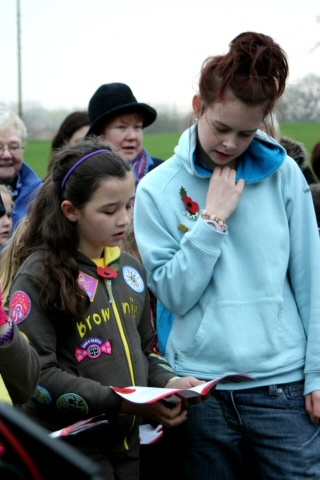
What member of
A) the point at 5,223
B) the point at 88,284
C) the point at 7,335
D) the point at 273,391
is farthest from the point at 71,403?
the point at 5,223

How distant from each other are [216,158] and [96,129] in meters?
1.90

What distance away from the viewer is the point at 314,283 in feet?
8.50

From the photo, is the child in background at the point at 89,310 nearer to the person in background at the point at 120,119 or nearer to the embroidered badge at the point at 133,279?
the embroidered badge at the point at 133,279

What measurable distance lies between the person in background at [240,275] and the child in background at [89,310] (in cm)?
12

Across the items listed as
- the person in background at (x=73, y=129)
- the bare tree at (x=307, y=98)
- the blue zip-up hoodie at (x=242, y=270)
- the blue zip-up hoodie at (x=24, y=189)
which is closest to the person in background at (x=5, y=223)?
the blue zip-up hoodie at (x=24, y=189)

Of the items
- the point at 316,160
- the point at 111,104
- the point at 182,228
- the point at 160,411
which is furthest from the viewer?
the point at 316,160

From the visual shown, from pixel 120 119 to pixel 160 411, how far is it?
2.35 meters

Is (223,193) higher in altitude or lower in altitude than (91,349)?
higher

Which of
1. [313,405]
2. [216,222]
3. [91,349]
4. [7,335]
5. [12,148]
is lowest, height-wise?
[12,148]

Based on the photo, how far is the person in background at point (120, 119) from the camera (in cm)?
429

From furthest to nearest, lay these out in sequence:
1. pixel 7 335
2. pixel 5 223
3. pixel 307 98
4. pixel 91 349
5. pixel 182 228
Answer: pixel 307 98 → pixel 5 223 → pixel 182 228 → pixel 91 349 → pixel 7 335

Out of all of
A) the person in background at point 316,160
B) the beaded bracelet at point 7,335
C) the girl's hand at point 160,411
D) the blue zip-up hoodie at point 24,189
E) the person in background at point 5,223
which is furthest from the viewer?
the person in background at point 316,160

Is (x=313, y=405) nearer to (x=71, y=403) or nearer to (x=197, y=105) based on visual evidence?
(x=71, y=403)

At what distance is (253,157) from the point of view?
269cm
